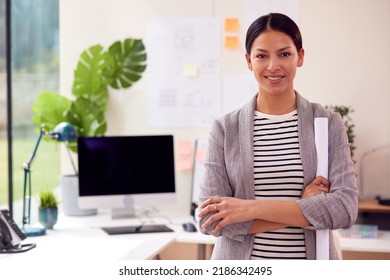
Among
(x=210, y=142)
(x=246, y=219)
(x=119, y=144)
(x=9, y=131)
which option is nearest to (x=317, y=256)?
(x=246, y=219)

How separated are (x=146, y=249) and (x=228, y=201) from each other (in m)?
0.92

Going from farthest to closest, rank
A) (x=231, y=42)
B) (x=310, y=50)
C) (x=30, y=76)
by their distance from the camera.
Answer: (x=30, y=76) < (x=231, y=42) < (x=310, y=50)

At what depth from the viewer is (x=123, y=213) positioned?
9.10 ft

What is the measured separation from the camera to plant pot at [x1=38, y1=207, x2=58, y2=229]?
252cm

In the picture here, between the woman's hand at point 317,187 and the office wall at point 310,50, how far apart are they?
0.61 meters

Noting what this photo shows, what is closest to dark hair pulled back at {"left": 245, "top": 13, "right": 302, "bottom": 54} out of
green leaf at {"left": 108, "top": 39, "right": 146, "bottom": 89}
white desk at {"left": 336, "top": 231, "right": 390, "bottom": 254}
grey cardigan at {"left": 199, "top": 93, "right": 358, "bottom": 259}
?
grey cardigan at {"left": 199, "top": 93, "right": 358, "bottom": 259}

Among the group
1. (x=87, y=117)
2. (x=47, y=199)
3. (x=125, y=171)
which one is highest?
(x=87, y=117)

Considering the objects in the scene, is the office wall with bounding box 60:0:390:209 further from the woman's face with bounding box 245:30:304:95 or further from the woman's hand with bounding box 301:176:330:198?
the woman's hand with bounding box 301:176:330:198

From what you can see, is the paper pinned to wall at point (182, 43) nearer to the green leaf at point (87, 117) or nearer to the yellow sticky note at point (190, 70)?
the yellow sticky note at point (190, 70)

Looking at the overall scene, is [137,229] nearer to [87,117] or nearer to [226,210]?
[87,117]

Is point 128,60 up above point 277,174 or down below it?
above

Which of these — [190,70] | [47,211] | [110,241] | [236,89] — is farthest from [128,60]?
[110,241]

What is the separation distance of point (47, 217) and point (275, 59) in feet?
4.97

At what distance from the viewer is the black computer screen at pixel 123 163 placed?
8.72 ft
